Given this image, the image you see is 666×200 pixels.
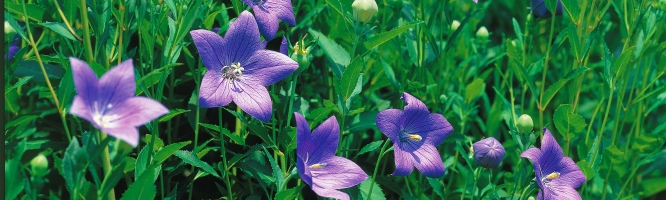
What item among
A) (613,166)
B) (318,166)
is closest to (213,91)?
(318,166)

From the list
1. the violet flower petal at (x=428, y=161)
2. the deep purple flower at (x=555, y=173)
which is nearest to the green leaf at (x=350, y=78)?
the violet flower petal at (x=428, y=161)

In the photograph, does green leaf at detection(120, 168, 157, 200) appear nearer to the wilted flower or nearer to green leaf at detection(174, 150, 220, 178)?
green leaf at detection(174, 150, 220, 178)

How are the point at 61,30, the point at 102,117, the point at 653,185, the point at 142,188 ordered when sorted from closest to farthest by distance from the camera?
the point at 102,117
the point at 142,188
the point at 61,30
the point at 653,185

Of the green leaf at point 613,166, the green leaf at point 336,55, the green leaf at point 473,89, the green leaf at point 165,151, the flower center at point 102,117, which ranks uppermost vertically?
the flower center at point 102,117

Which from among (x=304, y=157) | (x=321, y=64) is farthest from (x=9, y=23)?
(x=321, y=64)

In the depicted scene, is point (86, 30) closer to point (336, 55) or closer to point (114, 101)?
point (114, 101)

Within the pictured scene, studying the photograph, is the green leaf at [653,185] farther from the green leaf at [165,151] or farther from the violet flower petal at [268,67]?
the green leaf at [165,151]

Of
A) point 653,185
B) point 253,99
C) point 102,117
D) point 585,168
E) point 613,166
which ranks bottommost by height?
point 653,185

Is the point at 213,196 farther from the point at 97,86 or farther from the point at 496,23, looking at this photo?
the point at 496,23
